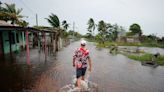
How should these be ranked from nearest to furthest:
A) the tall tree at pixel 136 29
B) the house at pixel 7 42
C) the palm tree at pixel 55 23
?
the house at pixel 7 42 < the palm tree at pixel 55 23 < the tall tree at pixel 136 29

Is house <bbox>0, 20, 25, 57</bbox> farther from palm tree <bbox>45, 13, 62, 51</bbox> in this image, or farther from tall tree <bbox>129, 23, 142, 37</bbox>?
tall tree <bbox>129, 23, 142, 37</bbox>

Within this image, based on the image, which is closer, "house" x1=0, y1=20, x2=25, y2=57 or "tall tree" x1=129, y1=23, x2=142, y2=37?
"house" x1=0, y1=20, x2=25, y2=57

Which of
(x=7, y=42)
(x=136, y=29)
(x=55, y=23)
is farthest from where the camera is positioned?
(x=136, y=29)

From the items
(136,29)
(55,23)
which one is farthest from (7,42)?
(136,29)

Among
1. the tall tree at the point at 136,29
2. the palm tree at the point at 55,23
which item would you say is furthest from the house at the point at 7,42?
the tall tree at the point at 136,29

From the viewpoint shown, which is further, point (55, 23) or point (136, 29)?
point (136, 29)

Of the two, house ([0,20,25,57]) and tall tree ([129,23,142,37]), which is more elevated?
tall tree ([129,23,142,37])

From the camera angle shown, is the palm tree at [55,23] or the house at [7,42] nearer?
the house at [7,42]

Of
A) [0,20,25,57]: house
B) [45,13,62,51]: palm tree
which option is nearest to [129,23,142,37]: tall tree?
[45,13,62,51]: palm tree

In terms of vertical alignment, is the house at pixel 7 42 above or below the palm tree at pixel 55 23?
below

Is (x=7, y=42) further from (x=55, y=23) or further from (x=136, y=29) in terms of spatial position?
(x=136, y=29)

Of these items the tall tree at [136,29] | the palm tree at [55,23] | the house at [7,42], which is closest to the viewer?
the house at [7,42]

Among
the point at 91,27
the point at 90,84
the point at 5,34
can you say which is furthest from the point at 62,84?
the point at 91,27

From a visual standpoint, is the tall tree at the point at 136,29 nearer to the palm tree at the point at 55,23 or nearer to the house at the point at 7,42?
the palm tree at the point at 55,23
